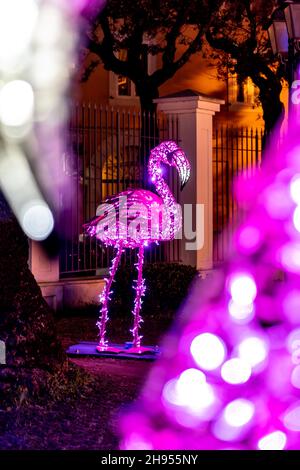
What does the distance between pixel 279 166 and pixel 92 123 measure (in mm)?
8797

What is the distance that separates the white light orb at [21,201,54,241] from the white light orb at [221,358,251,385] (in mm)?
7340

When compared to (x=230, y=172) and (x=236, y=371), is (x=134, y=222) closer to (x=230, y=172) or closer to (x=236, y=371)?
(x=236, y=371)

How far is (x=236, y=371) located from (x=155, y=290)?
7.91m

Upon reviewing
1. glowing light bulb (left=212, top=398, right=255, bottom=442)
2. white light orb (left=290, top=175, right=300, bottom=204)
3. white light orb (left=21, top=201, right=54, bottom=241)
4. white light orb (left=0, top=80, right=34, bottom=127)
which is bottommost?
glowing light bulb (left=212, top=398, right=255, bottom=442)

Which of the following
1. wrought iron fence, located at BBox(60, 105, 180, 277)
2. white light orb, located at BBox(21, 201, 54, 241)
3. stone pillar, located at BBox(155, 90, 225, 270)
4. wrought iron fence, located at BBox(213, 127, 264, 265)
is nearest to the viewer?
white light orb, located at BBox(21, 201, 54, 241)

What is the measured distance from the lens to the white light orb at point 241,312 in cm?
578

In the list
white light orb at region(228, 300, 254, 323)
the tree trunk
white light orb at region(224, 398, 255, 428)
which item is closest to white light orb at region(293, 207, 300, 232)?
white light orb at region(228, 300, 254, 323)

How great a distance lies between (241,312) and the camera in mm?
5828

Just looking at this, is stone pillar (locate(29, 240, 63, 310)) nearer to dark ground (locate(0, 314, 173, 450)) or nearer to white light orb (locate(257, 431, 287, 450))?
dark ground (locate(0, 314, 173, 450))

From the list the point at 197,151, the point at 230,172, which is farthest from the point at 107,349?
the point at 230,172

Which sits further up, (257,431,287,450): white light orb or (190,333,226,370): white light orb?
(190,333,226,370): white light orb

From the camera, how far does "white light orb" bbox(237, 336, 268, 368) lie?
230 inches

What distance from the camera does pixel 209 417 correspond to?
20.2ft

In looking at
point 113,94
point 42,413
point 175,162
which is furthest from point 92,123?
point 113,94
